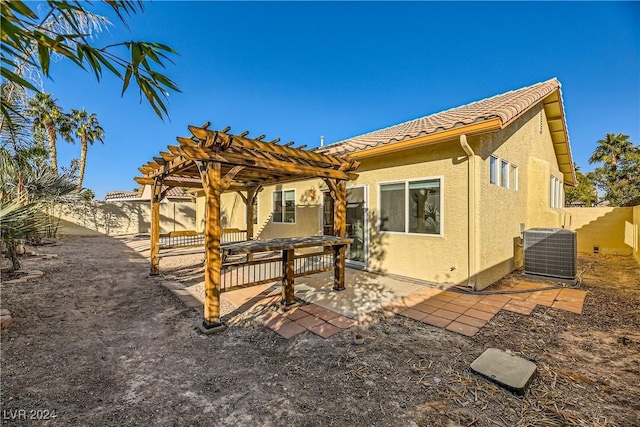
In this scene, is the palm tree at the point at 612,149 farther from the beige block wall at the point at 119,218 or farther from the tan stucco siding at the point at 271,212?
the beige block wall at the point at 119,218

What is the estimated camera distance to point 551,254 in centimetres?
639

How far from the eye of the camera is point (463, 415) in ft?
7.58

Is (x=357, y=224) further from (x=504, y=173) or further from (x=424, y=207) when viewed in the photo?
(x=504, y=173)

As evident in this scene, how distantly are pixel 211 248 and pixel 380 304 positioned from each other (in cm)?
311

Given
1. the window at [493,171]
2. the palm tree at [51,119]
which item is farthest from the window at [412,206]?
the palm tree at [51,119]

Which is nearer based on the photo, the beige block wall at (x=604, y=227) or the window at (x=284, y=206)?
the window at (x=284, y=206)

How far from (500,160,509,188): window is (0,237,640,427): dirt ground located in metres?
3.10

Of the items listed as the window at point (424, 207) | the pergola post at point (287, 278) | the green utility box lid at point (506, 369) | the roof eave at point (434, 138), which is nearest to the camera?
the green utility box lid at point (506, 369)

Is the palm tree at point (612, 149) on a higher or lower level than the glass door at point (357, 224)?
higher

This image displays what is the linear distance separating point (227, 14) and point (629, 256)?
16.6m

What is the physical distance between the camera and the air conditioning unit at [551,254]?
616 cm

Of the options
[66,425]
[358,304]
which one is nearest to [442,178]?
[358,304]

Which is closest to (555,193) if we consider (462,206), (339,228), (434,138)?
(462,206)

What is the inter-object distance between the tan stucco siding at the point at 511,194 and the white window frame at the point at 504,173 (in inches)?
4.5
